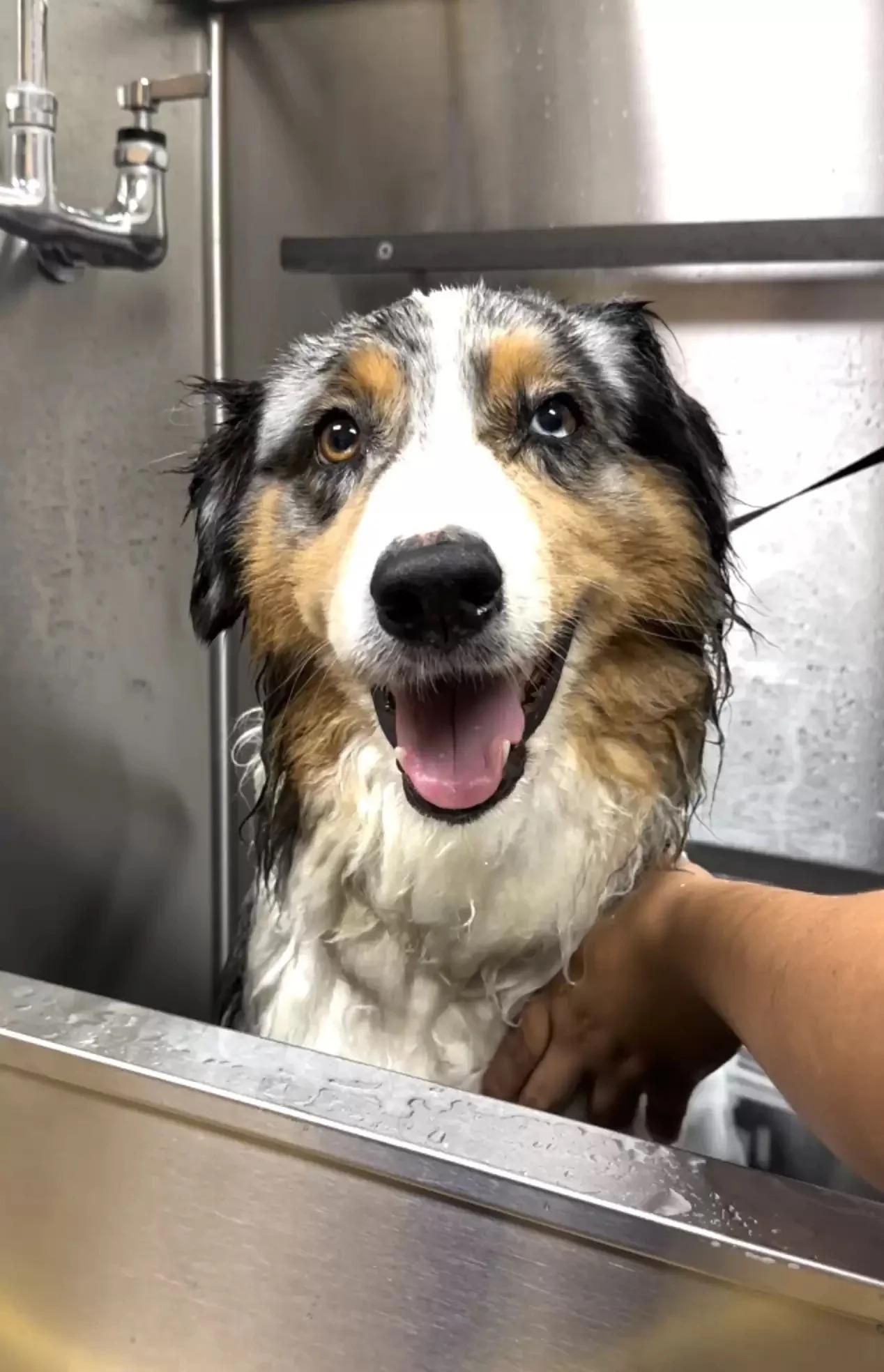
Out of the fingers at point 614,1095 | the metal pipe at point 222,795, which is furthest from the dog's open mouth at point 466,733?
the metal pipe at point 222,795

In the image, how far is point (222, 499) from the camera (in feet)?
4.65

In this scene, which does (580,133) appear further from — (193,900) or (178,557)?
(193,900)

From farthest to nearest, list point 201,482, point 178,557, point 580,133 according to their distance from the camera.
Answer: point 178,557 → point 580,133 → point 201,482

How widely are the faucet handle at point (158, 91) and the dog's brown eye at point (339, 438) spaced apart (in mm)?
632

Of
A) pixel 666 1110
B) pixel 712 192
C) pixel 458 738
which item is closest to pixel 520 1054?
pixel 666 1110

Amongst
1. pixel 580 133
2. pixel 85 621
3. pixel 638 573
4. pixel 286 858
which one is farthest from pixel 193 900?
pixel 580 133

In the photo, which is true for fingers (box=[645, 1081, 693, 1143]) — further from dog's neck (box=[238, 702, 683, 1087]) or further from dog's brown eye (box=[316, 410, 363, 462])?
dog's brown eye (box=[316, 410, 363, 462])

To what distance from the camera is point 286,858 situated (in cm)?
131

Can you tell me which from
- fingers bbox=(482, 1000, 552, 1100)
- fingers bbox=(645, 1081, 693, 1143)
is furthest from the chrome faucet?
fingers bbox=(645, 1081, 693, 1143)

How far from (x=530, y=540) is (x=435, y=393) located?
0.25 meters

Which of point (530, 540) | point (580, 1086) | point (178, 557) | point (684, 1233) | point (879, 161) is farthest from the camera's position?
point (178, 557)

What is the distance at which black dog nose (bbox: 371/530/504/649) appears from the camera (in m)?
0.96

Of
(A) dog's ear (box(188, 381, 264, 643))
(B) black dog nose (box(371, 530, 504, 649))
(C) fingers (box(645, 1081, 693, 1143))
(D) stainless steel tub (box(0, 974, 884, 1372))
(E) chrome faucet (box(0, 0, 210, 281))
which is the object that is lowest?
(C) fingers (box(645, 1081, 693, 1143))

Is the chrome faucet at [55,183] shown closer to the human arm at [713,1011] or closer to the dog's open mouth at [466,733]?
the dog's open mouth at [466,733]
